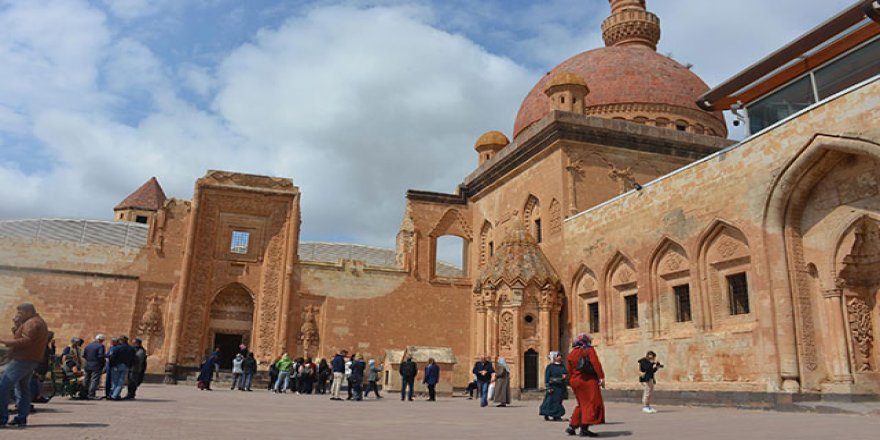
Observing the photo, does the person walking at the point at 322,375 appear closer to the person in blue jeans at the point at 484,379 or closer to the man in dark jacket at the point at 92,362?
the person in blue jeans at the point at 484,379

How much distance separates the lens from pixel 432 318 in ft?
83.9

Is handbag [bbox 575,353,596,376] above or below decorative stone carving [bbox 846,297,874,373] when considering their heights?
below

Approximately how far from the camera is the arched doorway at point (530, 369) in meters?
20.1

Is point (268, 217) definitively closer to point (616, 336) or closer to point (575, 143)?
point (575, 143)

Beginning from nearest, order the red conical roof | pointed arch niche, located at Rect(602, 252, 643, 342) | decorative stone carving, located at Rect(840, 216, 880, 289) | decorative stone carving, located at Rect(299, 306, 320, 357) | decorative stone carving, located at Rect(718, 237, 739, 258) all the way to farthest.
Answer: decorative stone carving, located at Rect(840, 216, 880, 289), decorative stone carving, located at Rect(718, 237, 739, 258), pointed arch niche, located at Rect(602, 252, 643, 342), decorative stone carving, located at Rect(299, 306, 320, 357), the red conical roof

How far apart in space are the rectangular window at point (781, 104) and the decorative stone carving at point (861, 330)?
496 centimetres

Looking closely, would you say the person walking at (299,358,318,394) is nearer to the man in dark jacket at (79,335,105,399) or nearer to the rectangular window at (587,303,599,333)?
the man in dark jacket at (79,335,105,399)

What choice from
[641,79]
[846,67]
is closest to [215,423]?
[846,67]

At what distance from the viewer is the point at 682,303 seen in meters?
16.8

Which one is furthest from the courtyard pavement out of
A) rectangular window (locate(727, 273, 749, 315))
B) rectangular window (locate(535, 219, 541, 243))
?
rectangular window (locate(535, 219, 541, 243))

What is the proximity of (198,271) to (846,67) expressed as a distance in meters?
20.9

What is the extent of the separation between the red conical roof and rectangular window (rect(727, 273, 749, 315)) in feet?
126

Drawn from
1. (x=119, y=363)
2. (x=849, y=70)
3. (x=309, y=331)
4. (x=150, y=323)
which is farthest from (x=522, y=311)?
(x=150, y=323)

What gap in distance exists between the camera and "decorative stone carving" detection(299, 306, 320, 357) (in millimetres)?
23859
